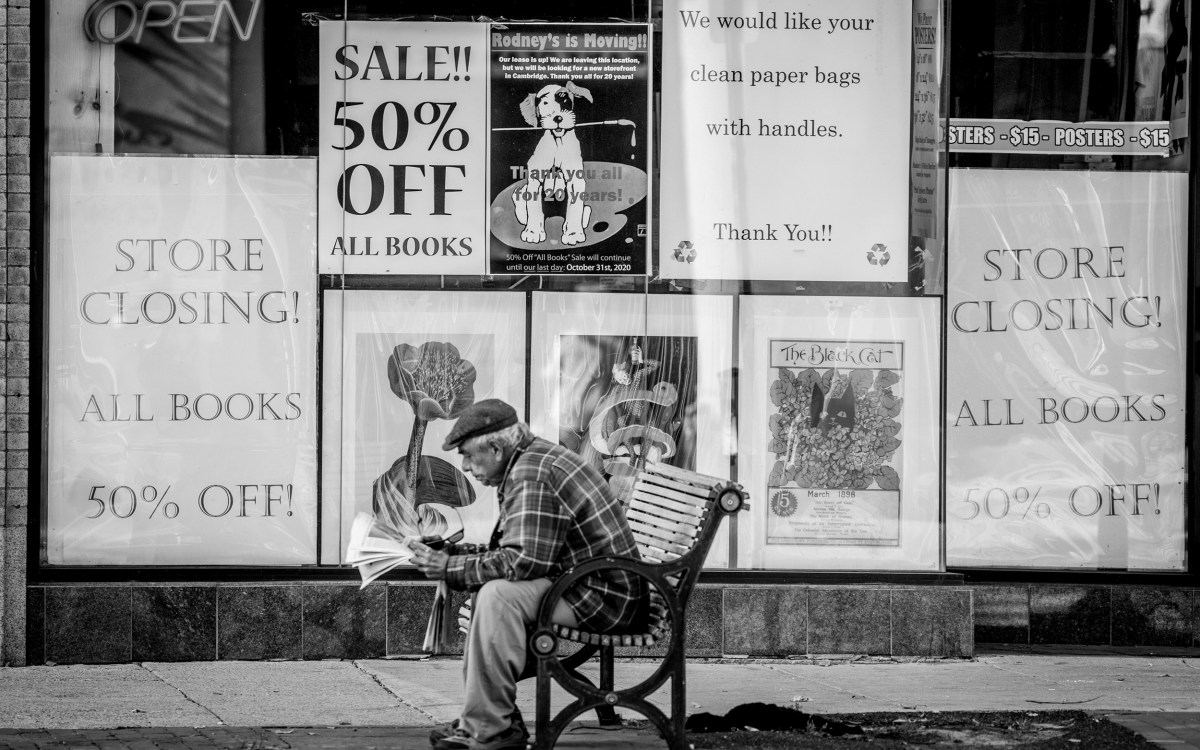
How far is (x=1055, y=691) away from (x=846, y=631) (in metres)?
1.16

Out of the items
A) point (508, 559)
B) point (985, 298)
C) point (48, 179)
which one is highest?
point (48, 179)

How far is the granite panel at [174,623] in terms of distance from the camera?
7.16 meters

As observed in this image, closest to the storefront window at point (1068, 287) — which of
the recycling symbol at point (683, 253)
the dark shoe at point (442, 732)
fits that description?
the recycling symbol at point (683, 253)

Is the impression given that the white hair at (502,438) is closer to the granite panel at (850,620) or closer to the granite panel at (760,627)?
the granite panel at (760,627)

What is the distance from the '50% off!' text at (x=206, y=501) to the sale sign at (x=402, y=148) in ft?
4.10

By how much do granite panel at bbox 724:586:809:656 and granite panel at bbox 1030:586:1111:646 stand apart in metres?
1.50

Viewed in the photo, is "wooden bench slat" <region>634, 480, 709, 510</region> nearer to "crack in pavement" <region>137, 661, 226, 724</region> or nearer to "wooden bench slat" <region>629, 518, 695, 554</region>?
"wooden bench slat" <region>629, 518, 695, 554</region>

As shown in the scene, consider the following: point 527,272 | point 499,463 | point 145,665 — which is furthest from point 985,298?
point 145,665

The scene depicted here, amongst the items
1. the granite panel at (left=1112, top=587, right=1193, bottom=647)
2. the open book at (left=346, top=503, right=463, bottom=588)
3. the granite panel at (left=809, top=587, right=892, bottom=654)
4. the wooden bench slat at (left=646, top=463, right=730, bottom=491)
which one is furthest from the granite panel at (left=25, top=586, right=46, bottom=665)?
the granite panel at (left=1112, top=587, right=1193, bottom=647)

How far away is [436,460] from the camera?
7.52 m

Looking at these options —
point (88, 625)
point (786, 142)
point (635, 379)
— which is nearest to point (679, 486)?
point (635, 379)

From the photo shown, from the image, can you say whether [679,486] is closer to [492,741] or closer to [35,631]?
[492,741]

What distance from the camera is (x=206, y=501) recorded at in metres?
7.42

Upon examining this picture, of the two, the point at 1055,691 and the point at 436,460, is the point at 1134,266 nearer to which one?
the point at 1055,691
